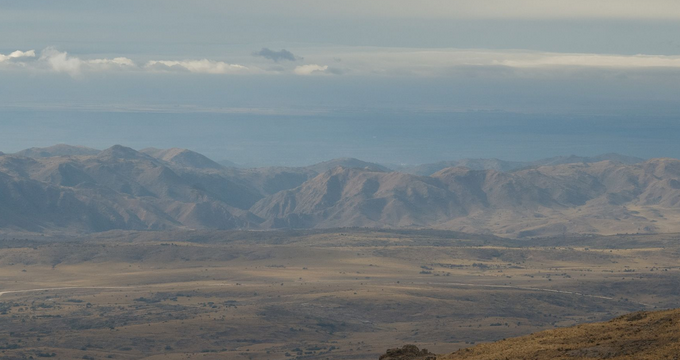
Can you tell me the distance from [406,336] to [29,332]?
63114mm

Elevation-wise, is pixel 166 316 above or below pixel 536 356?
below

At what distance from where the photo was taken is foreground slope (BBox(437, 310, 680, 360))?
53969 millimetres

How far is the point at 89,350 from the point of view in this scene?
498 feet

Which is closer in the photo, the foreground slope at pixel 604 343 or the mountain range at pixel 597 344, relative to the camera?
the foreground slope at pixel 604 343

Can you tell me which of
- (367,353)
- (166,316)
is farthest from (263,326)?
(367,353)

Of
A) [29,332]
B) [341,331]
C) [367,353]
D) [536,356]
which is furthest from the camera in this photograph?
[341,331]

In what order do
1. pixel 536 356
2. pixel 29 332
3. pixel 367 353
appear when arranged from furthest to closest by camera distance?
pixel 29 332 < pixel 367 353 < pixel 536 356

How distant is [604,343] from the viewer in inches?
2250

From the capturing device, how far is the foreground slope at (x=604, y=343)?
54.0 metres

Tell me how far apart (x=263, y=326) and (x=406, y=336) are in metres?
25.2

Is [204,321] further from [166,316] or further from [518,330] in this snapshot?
[518,330]

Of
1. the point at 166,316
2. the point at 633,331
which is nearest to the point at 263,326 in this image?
the point at 166,316

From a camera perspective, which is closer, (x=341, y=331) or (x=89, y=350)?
(x=89, y=350)

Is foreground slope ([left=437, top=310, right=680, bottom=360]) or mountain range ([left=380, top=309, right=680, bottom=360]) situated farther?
mountain range ([left=380, top=309, right=680, bottom=360])
